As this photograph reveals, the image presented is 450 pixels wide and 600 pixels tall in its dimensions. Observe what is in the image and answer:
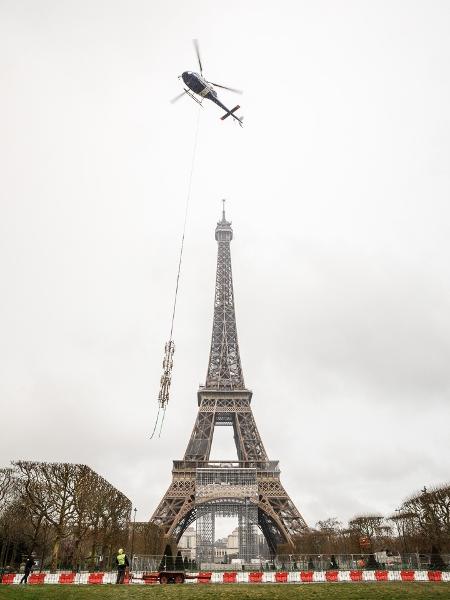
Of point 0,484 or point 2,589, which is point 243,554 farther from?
point 2,589

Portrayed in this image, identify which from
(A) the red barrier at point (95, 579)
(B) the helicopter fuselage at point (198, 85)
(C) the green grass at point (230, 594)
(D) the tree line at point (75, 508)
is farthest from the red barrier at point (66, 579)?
(B) the helicopter fuselage at point (198, 85)

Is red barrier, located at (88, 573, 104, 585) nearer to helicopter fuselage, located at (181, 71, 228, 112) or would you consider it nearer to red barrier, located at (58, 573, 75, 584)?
red barrier, located at (58, 573, 75, 584)

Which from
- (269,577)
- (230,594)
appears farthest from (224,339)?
(230,594)

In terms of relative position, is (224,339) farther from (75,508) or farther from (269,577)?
(269,577)

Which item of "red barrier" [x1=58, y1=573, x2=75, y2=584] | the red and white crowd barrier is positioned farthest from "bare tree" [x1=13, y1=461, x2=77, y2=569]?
"red barrier" [x1=58, y1=573, x2=75, y2=584]

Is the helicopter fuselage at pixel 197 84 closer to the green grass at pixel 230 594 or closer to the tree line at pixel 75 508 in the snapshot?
the green grass at pixel 230 594

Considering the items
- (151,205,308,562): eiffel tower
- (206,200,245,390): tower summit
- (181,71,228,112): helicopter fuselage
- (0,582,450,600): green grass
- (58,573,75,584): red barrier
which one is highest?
(206,200,245,390): tower summit

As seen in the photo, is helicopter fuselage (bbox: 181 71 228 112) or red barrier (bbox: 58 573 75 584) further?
red barrier (bbox: 58 573 75 584)

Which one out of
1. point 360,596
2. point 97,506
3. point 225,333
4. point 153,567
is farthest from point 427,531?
point 225,333
